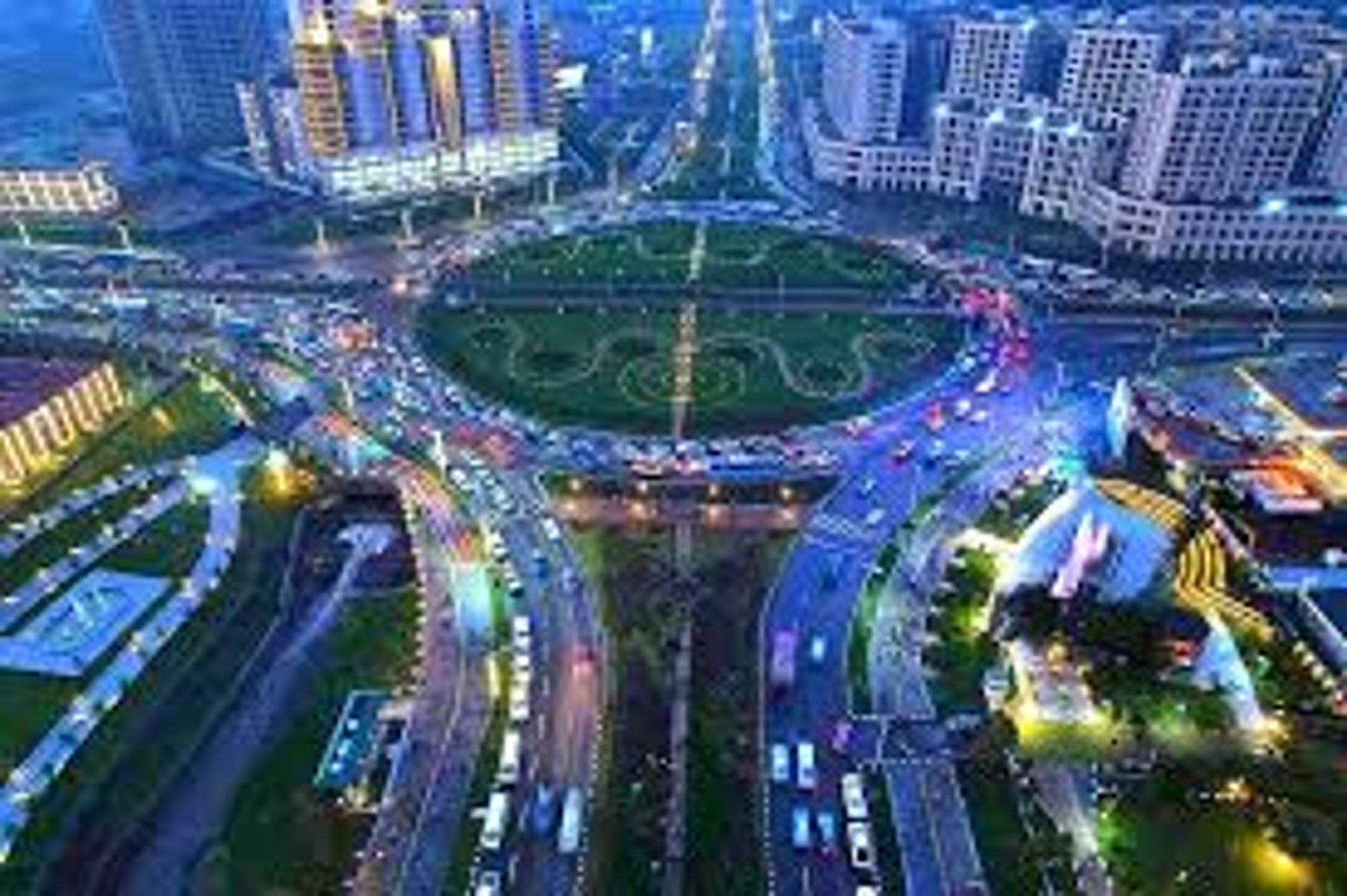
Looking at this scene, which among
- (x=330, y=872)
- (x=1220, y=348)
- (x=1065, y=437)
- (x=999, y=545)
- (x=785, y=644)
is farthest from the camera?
(x=1220, y=348)

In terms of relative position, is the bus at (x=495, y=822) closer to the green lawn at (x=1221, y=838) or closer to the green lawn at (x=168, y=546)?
the green lawn at (x=1221, y=838)

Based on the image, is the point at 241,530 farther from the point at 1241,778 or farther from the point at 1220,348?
the point at 1220,348

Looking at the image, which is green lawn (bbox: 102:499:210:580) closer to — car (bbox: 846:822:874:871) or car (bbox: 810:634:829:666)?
car (bbox: 810:634:829:666)

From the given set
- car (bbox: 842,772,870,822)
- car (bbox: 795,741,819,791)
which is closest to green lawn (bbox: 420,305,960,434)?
car (bbox: 795,741,819,791)

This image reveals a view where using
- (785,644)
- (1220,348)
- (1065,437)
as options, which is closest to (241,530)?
(785,644)

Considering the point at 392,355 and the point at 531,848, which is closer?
the point at 531,848

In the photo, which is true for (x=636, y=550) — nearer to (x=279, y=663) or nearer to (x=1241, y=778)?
(x=279, y=663)

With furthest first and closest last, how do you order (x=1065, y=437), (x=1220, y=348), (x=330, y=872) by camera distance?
Result: (x=1220, y=348) < (x=1065, y=437) < (x=330, y=872)

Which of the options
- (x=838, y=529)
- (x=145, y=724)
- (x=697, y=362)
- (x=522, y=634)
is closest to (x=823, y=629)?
(x=838, y=529)
